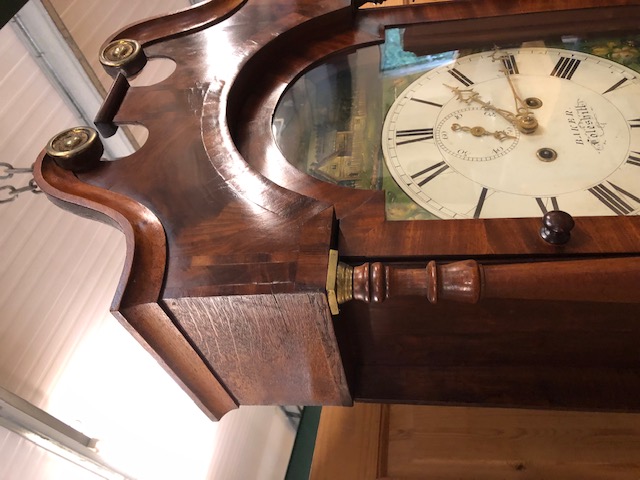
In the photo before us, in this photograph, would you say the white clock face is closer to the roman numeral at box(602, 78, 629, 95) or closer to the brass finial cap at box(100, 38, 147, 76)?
the roman numeral at box(602, 78, 629, 95)

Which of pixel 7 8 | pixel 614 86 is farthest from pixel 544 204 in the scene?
pixel 7 8

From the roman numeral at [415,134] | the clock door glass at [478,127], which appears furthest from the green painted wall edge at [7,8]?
the roman numeral at [415,134]

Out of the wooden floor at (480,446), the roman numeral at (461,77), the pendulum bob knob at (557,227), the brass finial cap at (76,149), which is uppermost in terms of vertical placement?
the brass finial cap at (76,149)

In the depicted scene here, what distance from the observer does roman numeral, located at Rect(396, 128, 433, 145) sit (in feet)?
2.82

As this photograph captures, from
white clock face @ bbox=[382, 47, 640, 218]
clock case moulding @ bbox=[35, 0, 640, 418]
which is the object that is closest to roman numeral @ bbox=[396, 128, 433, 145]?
white clock face @ bbox=[382, 47, 640, 218]

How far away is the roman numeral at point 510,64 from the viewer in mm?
946

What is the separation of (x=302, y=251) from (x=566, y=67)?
66 centimetres

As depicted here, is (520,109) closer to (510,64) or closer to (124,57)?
(510,64)

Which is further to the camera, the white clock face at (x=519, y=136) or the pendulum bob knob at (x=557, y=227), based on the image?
the white clock face at (x=519, y=136)

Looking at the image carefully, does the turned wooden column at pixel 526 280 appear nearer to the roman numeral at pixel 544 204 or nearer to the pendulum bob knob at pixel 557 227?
the pendulum bob knob at pixel 557 227

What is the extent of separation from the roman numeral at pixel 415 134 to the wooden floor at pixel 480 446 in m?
0.56

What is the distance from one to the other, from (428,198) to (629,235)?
0.25 metres

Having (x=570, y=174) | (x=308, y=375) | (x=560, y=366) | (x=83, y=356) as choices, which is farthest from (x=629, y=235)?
(x=83, y=356)

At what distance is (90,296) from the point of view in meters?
1.28
